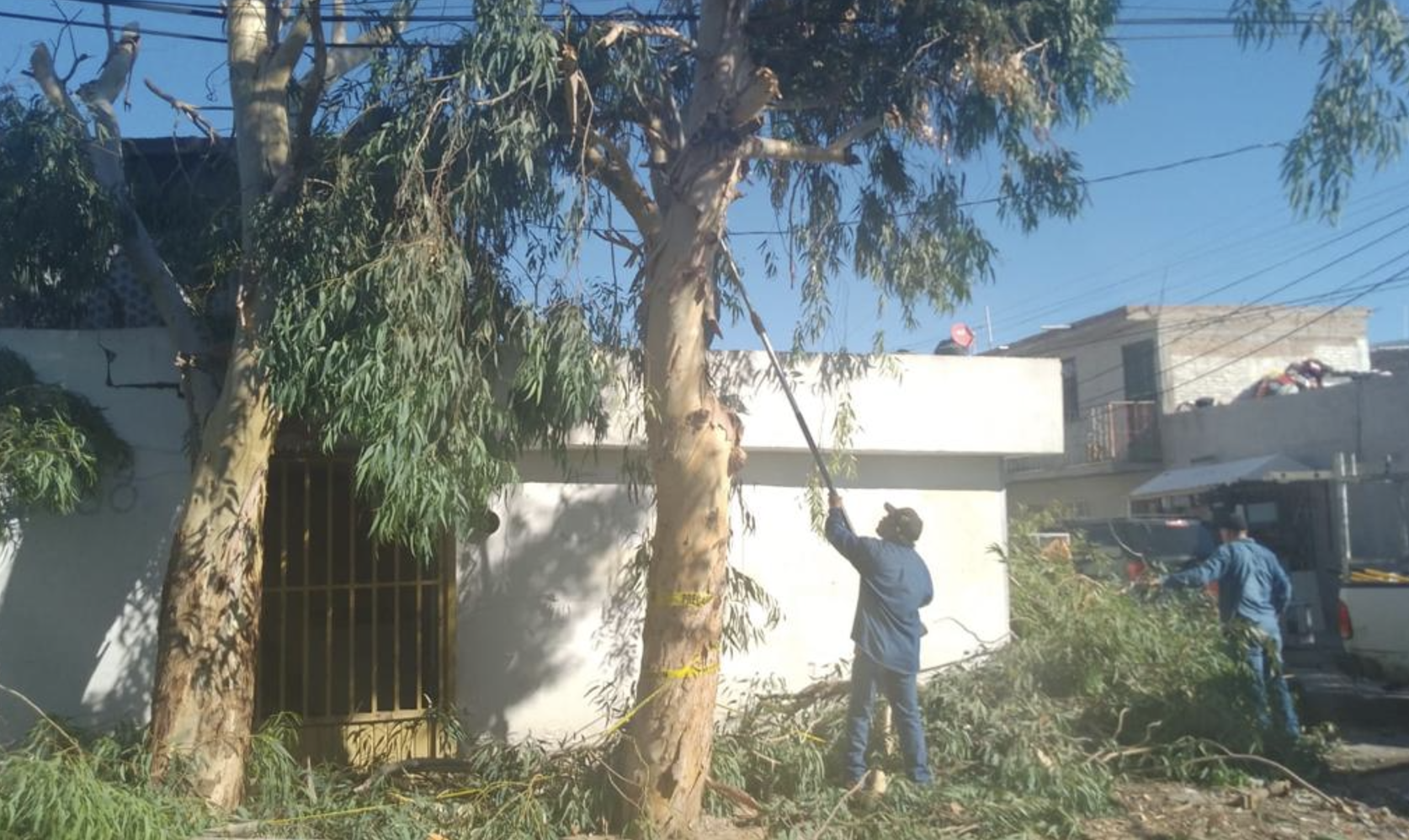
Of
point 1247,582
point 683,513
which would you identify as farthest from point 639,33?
point 1247,582

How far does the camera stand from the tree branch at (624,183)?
734cm

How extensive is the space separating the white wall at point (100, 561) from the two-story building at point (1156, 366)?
20021 mm

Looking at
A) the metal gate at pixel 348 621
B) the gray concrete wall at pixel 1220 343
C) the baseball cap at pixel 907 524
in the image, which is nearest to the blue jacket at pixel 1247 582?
the baseball cap at pixel 907 524

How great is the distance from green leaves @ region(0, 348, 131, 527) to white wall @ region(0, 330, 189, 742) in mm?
172

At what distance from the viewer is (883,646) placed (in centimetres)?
731

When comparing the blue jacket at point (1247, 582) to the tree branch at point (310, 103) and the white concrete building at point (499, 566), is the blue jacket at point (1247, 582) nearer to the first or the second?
the white concrete building at point (499, 566)

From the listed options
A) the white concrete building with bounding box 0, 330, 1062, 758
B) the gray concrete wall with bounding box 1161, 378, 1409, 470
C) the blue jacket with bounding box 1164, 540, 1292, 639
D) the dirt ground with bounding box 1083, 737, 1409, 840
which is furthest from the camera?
the gray concrete wall with bounding box 1161, 378, 1409, 470

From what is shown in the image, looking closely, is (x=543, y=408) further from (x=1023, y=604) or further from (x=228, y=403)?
(x=1023, y=604)

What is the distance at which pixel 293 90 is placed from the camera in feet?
27.2

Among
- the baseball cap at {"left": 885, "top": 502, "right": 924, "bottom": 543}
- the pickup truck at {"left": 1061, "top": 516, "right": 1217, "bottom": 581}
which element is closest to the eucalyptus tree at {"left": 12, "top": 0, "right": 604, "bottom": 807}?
the baseball cap at {"left": 885, "top": 502, "right": 924, "bottom": 543}

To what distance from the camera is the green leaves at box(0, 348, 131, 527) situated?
6957 millimetres

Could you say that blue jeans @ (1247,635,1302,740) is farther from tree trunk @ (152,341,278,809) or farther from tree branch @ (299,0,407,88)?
tree branch @ (299,0,407,88)

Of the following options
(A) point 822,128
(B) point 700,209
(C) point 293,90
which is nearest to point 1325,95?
(A) point 822,128

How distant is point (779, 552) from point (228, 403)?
379 cm
